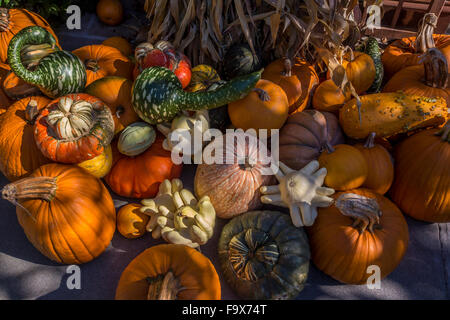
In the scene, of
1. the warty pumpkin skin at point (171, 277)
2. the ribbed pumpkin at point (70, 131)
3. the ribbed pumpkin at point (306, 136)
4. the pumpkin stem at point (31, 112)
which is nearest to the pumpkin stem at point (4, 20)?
the pumpkin stem at point (31, 112)

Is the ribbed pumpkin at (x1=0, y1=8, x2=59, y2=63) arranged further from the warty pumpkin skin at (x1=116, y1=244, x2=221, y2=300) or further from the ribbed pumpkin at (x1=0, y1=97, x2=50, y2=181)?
the warty pumpkin skin at (x1=116, y1=244, x2=221, y2=300)

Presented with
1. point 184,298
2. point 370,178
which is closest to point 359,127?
point 370,178

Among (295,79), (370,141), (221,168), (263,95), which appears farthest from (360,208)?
(295,79)

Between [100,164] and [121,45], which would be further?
[121,45]

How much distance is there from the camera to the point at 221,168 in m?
2.44

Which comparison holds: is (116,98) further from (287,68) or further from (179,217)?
(287,68)

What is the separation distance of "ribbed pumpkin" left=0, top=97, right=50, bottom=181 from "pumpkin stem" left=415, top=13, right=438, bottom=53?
3.50 meters

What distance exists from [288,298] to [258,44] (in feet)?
7.35

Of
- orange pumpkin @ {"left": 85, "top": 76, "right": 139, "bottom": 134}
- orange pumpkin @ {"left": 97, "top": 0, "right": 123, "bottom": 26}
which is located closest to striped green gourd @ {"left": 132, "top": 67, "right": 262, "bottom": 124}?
orange pumpkin @ {"left": 85, "top": 76, "right": 139, "bottom": 134}

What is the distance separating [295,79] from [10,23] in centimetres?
269

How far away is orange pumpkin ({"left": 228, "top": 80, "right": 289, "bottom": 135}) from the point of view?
8.49 ft

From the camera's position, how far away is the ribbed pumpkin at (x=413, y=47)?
3197mm

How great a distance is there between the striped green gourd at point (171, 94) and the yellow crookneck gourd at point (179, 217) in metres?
0.59
